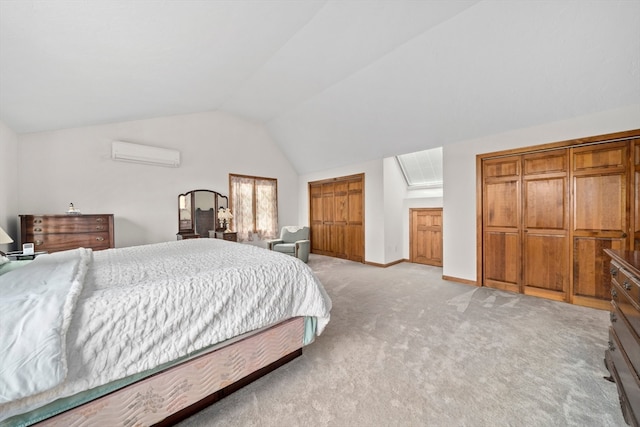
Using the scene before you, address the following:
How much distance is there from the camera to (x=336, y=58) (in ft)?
9.57

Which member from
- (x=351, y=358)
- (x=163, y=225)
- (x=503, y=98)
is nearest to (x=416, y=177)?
(x=503, y=98)

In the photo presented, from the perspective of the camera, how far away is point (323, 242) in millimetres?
6199

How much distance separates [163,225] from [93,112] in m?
1.97

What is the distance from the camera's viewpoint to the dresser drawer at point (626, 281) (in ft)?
3.70

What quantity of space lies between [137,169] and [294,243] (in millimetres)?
3077

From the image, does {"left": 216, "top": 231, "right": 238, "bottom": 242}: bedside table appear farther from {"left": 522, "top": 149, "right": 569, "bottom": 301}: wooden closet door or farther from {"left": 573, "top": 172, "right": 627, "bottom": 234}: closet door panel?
{"left": 573, "top": 172, "right": 627, "bottom": 234}: closet door panel

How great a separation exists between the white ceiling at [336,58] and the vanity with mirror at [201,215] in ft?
5.24

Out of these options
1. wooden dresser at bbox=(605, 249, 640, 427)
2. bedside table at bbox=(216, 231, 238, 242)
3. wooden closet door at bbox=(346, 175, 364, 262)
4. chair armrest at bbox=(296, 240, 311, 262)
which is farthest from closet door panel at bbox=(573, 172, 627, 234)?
bedside table at bbox=(216, 231, 238, 242)

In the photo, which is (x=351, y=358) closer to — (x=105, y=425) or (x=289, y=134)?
(x=105, y=425)

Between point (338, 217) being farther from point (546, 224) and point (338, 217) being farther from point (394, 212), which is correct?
point (546, 224)

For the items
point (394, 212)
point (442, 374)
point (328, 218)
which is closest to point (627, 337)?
point (442, 374)

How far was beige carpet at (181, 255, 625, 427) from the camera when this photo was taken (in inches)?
54.1

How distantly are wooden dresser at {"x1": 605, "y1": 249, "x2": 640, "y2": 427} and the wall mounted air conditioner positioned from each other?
536 cm

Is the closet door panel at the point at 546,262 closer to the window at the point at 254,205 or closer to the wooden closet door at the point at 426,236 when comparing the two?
the wooden closet door at the point at 426,236
